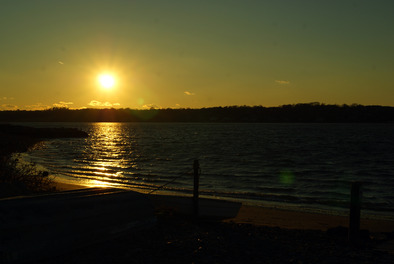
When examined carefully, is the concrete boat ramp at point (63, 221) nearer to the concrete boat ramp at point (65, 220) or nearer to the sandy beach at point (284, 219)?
the concrete boat ramp at point (65, 220)

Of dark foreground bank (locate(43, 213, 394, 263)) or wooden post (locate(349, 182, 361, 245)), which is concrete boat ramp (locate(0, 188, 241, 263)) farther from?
wooden post (locate(349, 182, 361, 245))

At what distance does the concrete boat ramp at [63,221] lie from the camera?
5.98 metres

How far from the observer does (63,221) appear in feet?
21.9

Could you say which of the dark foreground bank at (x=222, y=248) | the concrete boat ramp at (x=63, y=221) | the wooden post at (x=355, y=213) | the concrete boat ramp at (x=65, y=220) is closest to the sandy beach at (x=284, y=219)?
the dark foreground bank at (x=222, y=248)

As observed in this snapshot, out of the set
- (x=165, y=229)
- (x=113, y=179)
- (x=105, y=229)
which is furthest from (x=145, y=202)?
(x=113, y=179)

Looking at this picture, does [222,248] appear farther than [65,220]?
Yes

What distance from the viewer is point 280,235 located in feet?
29.9

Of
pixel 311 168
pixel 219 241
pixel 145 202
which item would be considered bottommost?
pixel 311 168

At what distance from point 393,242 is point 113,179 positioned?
17.4m

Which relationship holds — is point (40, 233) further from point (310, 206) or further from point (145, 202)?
point (310, 206)

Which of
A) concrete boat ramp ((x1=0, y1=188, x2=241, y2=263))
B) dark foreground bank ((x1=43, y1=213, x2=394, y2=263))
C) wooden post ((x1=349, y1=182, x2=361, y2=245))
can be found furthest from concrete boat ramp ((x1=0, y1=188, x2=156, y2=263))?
wooden post ((x1=349, y1=182, x2=361, y2=245))

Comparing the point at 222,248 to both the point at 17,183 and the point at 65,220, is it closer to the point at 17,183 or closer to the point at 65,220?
the point at 65,220

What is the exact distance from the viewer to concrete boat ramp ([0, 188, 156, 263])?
5.98 metres

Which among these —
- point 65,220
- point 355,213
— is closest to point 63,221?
point 65,220
